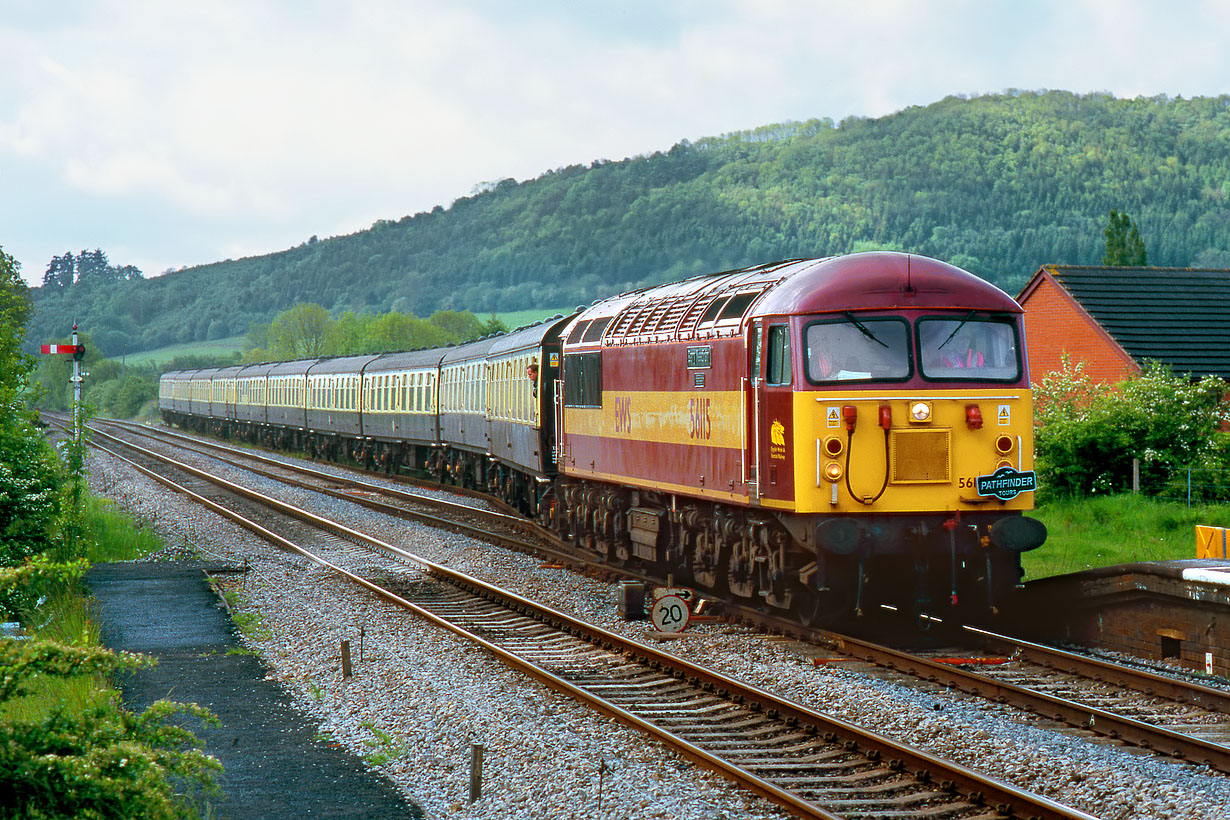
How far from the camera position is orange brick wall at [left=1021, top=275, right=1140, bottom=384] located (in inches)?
1163

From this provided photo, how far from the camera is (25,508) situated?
16.8 meters

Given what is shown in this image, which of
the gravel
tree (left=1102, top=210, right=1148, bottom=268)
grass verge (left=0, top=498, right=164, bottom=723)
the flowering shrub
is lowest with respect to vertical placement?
the gravel

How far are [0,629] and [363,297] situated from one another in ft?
600

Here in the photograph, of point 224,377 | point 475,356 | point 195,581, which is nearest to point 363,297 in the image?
point 224,377

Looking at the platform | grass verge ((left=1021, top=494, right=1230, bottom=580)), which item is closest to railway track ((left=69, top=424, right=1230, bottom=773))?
the platform

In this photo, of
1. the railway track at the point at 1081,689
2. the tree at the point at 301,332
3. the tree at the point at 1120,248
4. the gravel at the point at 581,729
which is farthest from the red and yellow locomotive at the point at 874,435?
the tree at the point at 301,332

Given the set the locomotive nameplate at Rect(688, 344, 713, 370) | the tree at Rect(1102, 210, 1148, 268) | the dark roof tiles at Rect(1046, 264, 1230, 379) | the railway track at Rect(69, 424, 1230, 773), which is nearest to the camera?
the railway track at Rect(69, 424, 1230, 773)

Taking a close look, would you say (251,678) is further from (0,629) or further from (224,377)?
(224,377)

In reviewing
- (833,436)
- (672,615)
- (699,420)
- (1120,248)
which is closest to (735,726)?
(833,436)

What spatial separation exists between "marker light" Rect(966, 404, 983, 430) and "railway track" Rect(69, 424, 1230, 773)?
2.01m

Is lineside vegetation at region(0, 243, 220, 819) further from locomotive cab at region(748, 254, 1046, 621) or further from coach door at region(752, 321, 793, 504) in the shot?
locomotive cab at region(748, 254, 1046, 621)

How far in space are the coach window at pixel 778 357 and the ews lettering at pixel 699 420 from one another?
5.15ft

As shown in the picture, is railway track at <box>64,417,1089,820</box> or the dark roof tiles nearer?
railway track at <box>64,417,1089,820</box>

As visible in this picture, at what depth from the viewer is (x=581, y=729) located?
31.3 feet
